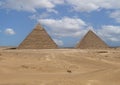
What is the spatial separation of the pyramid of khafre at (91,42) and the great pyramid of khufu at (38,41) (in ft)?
18.3

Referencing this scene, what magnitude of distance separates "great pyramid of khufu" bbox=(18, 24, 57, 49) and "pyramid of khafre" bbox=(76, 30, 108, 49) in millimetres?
5588

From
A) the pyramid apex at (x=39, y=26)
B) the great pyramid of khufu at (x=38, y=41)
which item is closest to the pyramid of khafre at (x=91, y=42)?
the great pyramid of khufu at (x=38, y=41)

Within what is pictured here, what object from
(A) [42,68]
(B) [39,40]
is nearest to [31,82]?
(A) [42,68]

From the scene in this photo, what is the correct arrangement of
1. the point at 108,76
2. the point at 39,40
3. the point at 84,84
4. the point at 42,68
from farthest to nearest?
1. the point at 39,40
2. the point at 42,68
3. the point at 108,76
4. the point at 84,84

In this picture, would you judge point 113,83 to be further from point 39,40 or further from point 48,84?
point 39,40

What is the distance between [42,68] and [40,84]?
24.5 feet

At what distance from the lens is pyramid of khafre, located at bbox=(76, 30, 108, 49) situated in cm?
5688

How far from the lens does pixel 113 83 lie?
10438 millimetres

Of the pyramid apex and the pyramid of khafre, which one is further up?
Answer: the pyramid apex

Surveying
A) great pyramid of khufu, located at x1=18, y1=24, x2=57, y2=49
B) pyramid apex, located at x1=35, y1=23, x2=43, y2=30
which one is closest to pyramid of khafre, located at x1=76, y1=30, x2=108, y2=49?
great pyramid of khufu, located at x1=18, y1=24, x2=57, y2=49

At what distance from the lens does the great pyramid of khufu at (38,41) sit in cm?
5506

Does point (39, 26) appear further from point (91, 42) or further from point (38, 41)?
→ point (91, 42)

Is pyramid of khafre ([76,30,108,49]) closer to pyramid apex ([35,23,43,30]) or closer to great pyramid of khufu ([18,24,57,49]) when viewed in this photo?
great pyramid of khufu ([18,24,57,49])

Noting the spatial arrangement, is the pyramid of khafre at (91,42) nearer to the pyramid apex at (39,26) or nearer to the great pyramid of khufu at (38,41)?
the great pyramid of khufu at (38,41)
